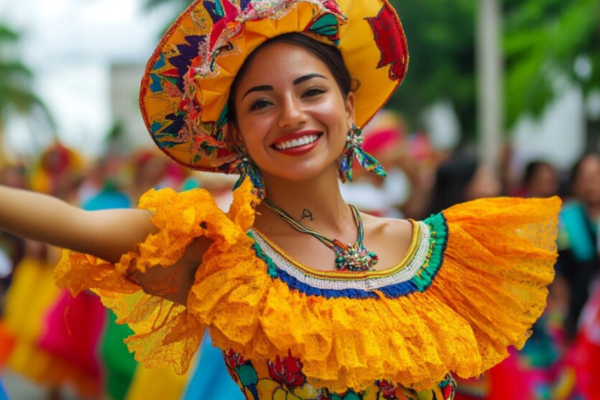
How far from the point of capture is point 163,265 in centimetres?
229

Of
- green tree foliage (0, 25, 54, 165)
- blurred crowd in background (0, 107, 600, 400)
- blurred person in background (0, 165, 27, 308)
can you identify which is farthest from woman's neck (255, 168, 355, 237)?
green tree foliage (0, 25, 54, 165)

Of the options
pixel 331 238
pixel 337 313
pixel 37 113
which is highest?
pixel 37 113

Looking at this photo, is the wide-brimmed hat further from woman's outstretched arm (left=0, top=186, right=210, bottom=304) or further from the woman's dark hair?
woman's outstretched arm (left=0, top=186, right=210, bottom=304)

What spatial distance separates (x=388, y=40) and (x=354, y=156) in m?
0.36

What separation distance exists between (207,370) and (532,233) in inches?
70.1

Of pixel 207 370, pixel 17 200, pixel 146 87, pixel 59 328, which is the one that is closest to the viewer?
pixel 17 200

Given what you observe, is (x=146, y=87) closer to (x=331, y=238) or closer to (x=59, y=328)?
(x=331, y=238)

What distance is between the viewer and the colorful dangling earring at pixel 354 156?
2742mm

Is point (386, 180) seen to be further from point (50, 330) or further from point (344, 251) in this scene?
point (344, 251)

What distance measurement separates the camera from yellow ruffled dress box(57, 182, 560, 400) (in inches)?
91.2

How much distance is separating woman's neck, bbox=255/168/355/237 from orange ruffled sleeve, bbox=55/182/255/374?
13 centimetres

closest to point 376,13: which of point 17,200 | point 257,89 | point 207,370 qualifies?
point 257,89

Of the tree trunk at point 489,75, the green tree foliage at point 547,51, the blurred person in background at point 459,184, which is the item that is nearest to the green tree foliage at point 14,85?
the green tree foliage at point 547,51

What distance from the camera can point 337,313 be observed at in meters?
2.41
